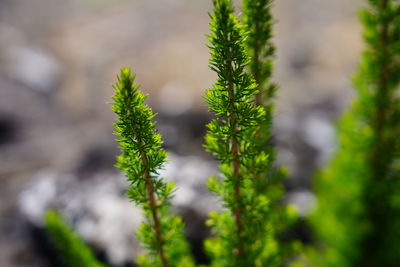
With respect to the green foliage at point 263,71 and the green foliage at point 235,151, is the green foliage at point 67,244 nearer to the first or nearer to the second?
the green foliage at point 235,151

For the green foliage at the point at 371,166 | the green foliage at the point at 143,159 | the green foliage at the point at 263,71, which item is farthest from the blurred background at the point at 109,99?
the green foliage at the point at 371,166

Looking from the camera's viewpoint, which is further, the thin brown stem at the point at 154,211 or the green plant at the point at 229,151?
the thin brown stem at the point at 154,211

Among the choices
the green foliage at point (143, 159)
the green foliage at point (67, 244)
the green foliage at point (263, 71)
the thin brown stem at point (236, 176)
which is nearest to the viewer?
the green foliage at point (143, 159)

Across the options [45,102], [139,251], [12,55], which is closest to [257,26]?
[139,251]

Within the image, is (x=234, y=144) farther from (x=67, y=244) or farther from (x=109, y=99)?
(x=109, y=99)

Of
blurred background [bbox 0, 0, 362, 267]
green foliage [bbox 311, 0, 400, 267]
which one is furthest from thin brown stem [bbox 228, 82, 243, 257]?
green foliage [bbox 311, 0, 400, 267]

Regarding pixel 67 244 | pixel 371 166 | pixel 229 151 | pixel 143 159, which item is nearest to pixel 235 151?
pixel 229 151

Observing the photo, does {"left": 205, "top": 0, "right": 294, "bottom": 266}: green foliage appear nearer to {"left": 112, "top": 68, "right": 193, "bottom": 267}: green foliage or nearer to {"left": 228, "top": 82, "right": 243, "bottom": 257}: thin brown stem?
{"left": 228, "top": 82, "right": 243, "bottom": 257}: thin brown stem

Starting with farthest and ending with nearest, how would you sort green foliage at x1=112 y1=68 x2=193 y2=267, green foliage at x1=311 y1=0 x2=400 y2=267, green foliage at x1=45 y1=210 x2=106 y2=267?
green foliage at x1=311 y1=0 x2=400 y2=267, green foliage at x1=45 y1=210 x2=106 y2=267, green foliage at x1=112 y1=68 x2=193 y2=267
